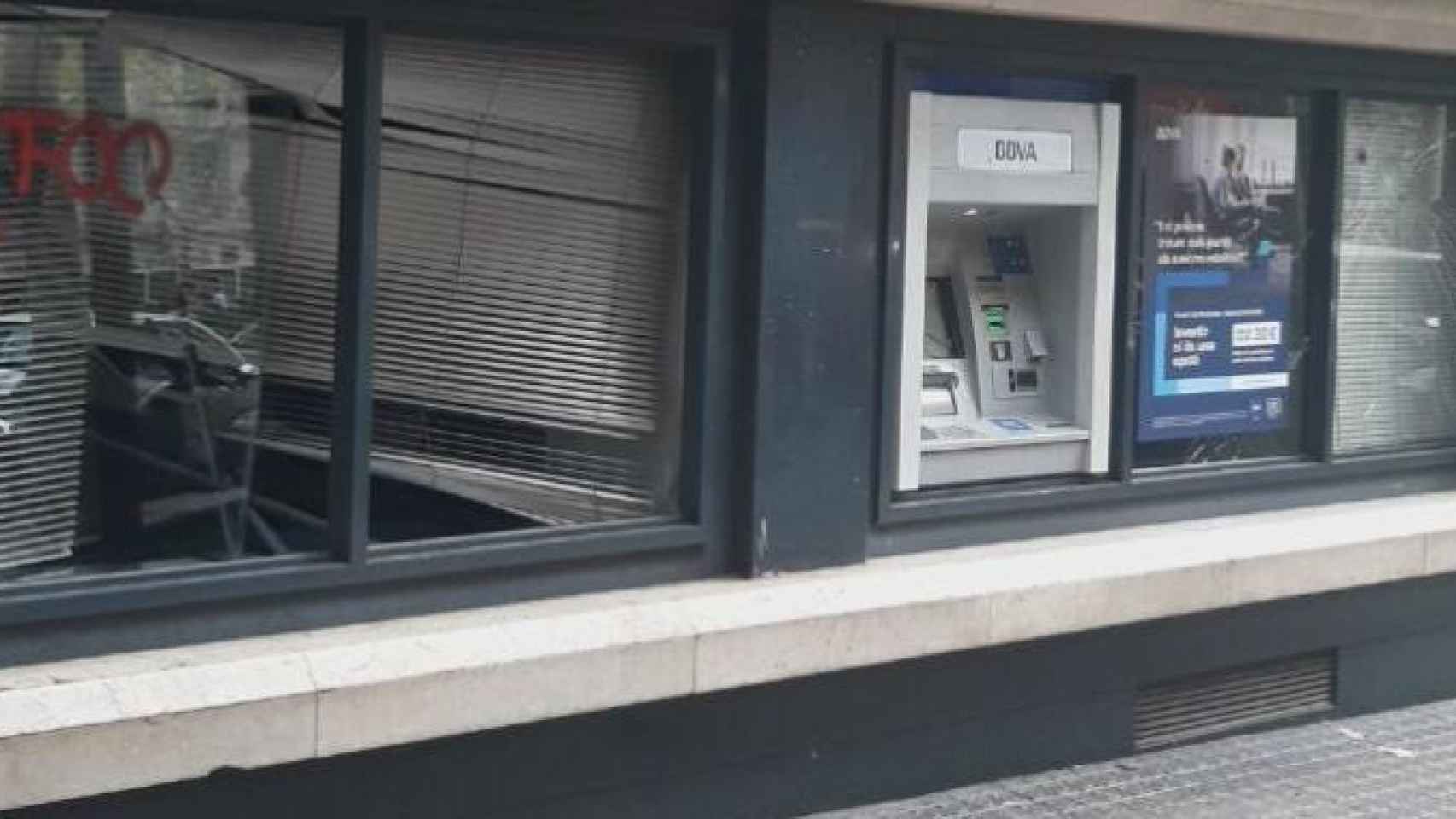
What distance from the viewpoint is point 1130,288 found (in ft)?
25.2

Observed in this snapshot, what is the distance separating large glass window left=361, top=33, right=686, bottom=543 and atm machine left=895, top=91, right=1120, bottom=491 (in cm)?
97

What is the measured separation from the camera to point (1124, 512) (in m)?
7.77

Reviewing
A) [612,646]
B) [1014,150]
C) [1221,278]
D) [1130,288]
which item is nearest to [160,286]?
[612,646]

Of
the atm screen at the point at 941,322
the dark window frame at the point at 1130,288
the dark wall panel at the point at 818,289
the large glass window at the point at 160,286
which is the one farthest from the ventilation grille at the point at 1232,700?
the large glass window at the point at 160,286

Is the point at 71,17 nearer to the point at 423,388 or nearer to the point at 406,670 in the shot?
the point at 423,388

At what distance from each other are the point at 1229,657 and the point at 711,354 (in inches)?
103

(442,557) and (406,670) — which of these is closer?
(406,670)

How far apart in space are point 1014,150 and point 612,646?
2.48m

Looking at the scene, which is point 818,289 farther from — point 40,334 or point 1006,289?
point 40,334

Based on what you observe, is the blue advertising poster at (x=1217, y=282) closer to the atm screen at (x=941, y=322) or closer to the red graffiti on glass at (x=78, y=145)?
the atm screen at (x=941, y=322)

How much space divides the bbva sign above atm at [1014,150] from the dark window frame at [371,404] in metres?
1.08

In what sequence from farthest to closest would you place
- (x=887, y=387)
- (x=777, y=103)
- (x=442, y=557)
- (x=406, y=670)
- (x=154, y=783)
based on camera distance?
(x=887, y=387)
(x=777, y=103)
(x=442, y=557)
(x=406, y=670)
(x=154, y=783)

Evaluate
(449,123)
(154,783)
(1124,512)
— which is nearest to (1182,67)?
(1124,512)

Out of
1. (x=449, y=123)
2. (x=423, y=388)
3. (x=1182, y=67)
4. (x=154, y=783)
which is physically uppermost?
(x=1182, y=67)
